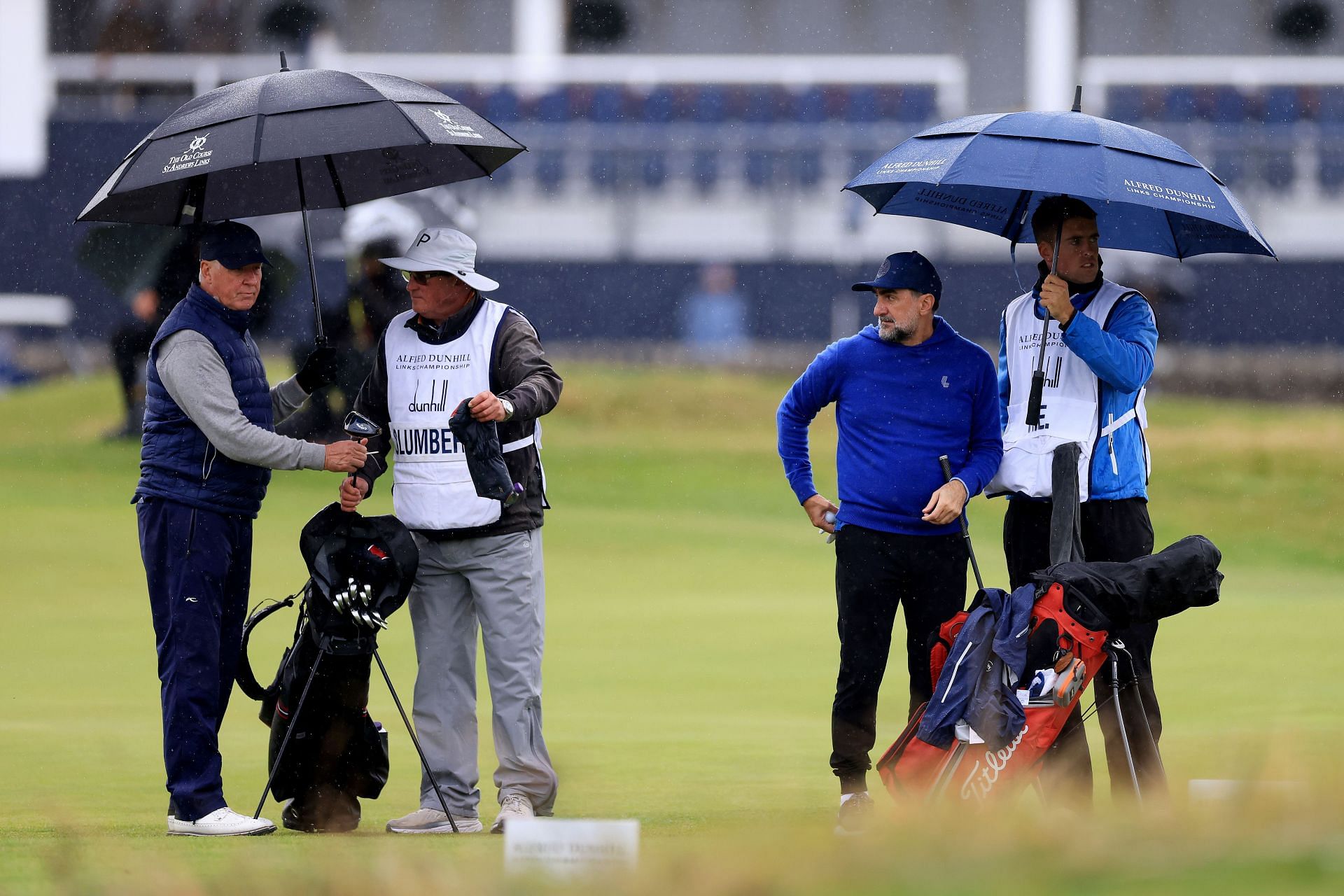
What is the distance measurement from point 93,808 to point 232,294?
71.1 inches

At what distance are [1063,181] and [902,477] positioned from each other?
1020 millimetres

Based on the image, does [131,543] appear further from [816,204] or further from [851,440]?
[816,204]

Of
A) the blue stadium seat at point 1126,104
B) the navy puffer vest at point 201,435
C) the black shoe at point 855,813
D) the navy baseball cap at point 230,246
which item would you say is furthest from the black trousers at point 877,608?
the blue stadium seat at point 1126,104

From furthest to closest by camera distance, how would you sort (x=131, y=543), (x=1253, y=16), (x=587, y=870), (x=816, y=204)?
(x=1253, y=16) → (x=816, y=204) → (x=131, y=543) → (x=587, y=870)

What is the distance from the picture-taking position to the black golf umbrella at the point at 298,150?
569 cm

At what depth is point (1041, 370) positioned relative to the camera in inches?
235

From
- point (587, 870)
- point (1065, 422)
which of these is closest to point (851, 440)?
point (1065, 422)

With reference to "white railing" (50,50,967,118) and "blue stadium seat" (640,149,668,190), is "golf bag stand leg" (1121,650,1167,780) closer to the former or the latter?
"blue stadium seat" (640,149,668,190)

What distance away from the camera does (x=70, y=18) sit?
1453 inches

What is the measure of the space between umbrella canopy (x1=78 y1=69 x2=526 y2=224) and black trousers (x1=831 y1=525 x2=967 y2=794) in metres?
1.71

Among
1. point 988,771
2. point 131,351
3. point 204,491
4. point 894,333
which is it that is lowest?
point 988,771

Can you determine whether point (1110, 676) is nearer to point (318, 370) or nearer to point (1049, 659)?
point (1049, 659)

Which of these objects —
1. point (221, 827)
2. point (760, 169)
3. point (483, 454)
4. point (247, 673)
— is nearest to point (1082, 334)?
point (483, 454)

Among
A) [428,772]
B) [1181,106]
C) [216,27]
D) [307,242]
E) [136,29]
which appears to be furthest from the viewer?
[216,27]
